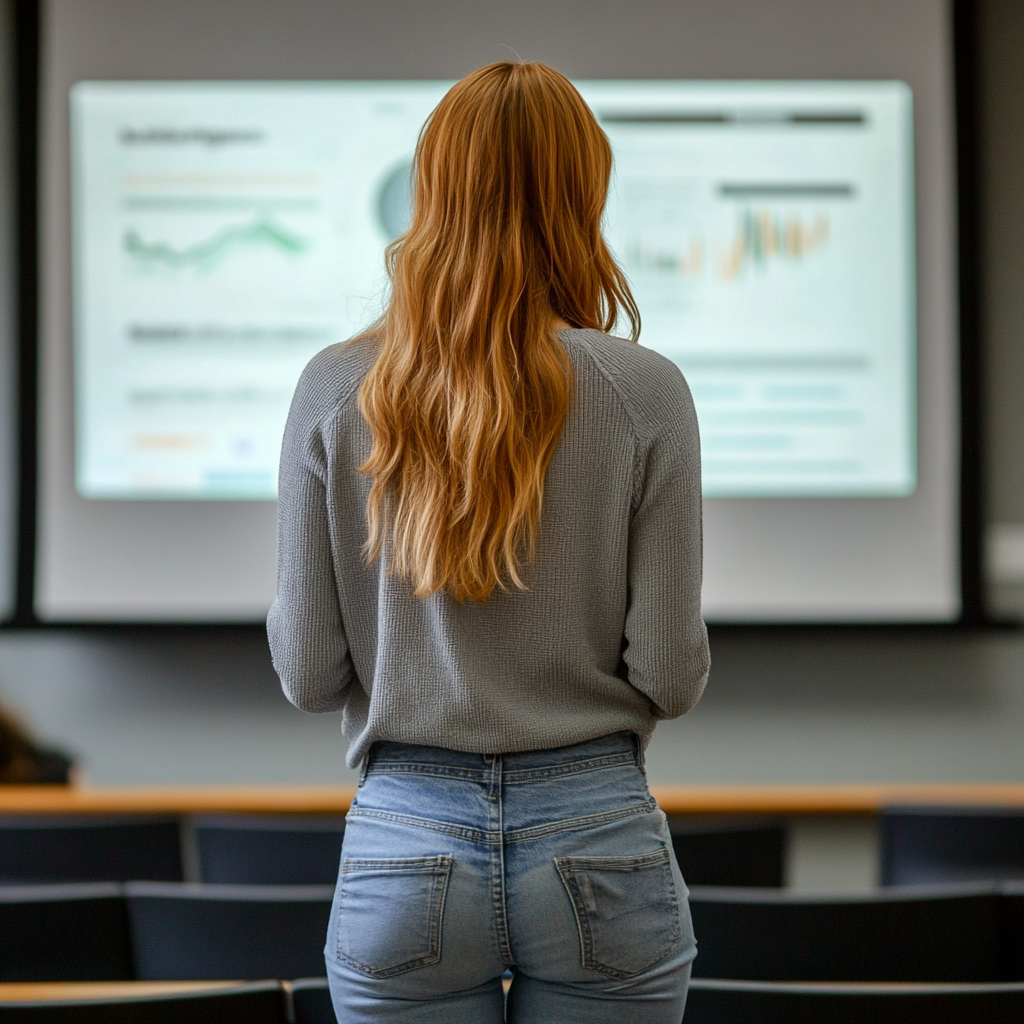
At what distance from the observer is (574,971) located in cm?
104

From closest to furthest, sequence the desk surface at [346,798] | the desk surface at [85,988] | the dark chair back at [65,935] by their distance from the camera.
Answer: the desk surface at [85,988]
the dark chair back at [65,935]
the desk surface at [346,798]

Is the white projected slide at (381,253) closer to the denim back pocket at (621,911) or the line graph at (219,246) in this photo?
the line graph at (219,246)

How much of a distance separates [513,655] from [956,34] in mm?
2943

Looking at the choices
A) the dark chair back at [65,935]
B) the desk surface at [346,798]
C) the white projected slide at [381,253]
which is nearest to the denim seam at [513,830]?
the dark chair back at [65,935]

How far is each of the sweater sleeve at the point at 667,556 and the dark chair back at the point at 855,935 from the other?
0.58 meters

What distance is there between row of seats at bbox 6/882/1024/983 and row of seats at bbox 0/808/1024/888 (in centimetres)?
31

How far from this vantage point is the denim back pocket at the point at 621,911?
1029 mm

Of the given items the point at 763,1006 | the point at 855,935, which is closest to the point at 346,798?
the point at 855,935

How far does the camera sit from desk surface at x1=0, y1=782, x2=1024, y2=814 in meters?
2.97

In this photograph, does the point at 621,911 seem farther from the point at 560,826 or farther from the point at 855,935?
the point at 855,935

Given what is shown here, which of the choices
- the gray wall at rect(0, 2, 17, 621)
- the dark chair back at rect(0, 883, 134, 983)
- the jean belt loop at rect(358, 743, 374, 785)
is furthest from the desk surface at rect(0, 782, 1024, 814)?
the jean belt loop at rect(358, 743, 374, 785)

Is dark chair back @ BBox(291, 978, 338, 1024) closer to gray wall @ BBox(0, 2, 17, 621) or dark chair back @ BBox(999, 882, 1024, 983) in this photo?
dark chair back @ BBox(999, 882, 1024, 983)

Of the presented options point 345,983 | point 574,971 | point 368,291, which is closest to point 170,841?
point 345,983

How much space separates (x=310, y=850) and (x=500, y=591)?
1032 millimetres
